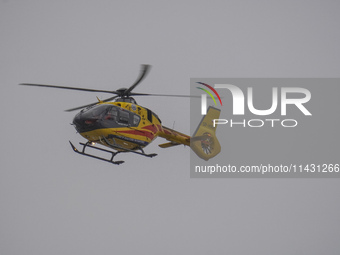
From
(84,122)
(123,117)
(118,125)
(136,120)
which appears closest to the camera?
(84,122)

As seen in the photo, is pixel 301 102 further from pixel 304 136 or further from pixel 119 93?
pixel 119 93

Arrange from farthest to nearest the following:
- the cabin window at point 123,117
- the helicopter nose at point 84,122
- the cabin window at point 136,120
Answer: the cabin window at point 136,120, the cabin window at point 123,117, the helicopter nose at point 84,122

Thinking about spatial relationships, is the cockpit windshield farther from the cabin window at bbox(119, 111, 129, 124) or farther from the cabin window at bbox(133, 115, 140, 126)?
the cabin window at bbox(133, 115, 140, 126)

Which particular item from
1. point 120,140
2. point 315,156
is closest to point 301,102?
point 315,156

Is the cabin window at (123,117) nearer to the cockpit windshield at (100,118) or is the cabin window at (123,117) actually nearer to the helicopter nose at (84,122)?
the cockpit windshield at (100,118)

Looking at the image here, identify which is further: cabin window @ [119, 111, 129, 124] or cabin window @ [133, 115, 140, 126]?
cabin window @ [133, 115, 140, 126]

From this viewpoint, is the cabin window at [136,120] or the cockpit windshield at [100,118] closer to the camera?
the cockpit windshield at [100,118]

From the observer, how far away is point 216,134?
86.0 ft

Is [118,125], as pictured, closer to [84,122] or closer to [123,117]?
[123,117]

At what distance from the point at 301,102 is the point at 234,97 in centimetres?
352

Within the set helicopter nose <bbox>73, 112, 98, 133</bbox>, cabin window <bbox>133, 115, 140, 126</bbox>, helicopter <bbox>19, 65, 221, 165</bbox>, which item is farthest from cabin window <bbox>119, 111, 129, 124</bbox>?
helicopter nose <bbox>73, 112, 98, 133</bbox>

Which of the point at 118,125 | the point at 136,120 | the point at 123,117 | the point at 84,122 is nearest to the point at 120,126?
the point at 118,125

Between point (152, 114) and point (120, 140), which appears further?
point (152, 114)

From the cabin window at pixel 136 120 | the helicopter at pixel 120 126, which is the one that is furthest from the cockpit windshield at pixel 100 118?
the cabin window at pixel 136 120
